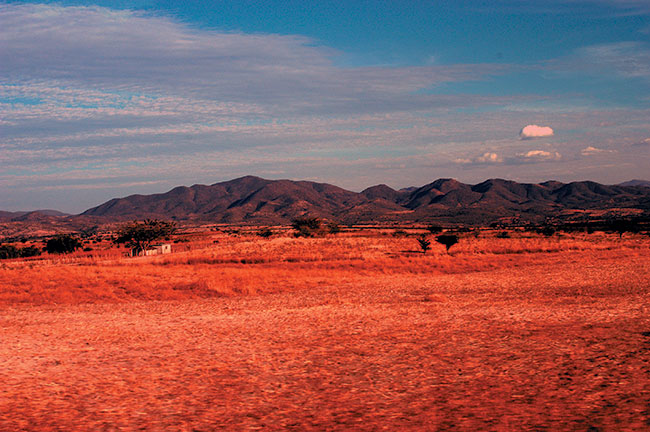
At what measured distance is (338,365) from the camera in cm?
1080

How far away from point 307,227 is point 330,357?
7498 cm

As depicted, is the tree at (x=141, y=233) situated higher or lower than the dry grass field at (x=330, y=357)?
higher

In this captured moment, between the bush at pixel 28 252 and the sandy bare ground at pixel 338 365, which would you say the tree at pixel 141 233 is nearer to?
the bush at pixel 28 252

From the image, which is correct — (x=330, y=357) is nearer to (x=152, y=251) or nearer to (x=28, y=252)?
(x=152, y=251)

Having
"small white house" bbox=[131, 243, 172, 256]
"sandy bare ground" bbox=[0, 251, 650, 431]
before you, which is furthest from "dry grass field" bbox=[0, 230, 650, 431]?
"small white house" bbox=[131, 243, 172, 256]

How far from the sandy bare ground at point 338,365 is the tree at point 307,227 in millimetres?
60284

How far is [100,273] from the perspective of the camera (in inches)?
1170

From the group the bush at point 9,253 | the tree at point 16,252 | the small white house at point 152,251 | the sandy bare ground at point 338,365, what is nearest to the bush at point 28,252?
the tree at point 16,252

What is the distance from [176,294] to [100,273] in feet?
25.4

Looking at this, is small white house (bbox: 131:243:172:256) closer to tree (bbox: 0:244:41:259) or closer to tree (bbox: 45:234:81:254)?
tree (bbox: 45:234:81:254)

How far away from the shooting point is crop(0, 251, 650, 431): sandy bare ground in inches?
298

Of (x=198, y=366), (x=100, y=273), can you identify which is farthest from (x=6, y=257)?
(x=198, y=366)

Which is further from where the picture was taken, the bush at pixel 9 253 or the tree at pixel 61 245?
the tree at pixel 61 245

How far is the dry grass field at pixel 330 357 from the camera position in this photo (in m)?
7.64
